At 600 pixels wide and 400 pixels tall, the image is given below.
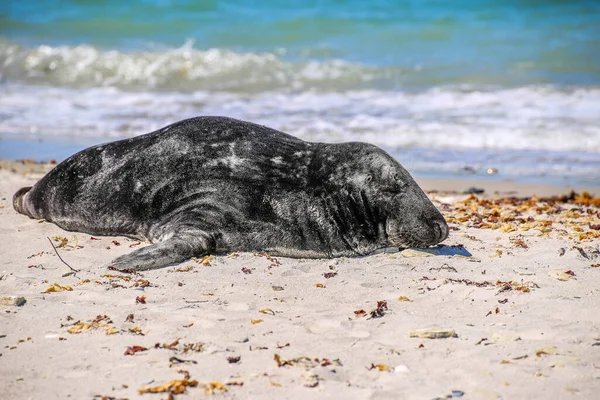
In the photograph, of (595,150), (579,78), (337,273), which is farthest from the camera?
(579,78)

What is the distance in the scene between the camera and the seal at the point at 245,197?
246 inches

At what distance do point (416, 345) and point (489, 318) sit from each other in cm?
65

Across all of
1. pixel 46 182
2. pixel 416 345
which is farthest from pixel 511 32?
pixel 416 345

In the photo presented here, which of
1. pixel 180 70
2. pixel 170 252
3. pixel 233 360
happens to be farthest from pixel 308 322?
pixel 180 70

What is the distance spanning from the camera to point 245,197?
643 centimetres

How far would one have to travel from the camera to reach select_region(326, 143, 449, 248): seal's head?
6.17 metres

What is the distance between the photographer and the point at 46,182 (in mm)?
7367

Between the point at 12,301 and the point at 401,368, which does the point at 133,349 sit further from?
the point at 401,368

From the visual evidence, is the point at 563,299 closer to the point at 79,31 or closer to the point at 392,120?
the point at 392,120

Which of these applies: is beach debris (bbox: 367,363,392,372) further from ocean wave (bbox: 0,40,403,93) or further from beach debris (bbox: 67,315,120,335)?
ocean wave (bbox: 0,40,403,93)

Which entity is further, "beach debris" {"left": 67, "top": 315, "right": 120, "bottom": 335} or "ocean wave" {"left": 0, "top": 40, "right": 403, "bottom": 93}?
"ocean wave" {"left": 0, "top": 40, "right": 403, "bottom": 93}

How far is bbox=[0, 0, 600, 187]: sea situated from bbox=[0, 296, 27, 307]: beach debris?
22.4 feet

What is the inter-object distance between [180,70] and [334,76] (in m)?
4.31

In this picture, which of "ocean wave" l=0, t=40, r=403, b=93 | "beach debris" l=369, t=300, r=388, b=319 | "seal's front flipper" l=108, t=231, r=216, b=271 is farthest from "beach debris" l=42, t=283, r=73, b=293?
"ocean wave" l=0, t=40, r=403, b=93
